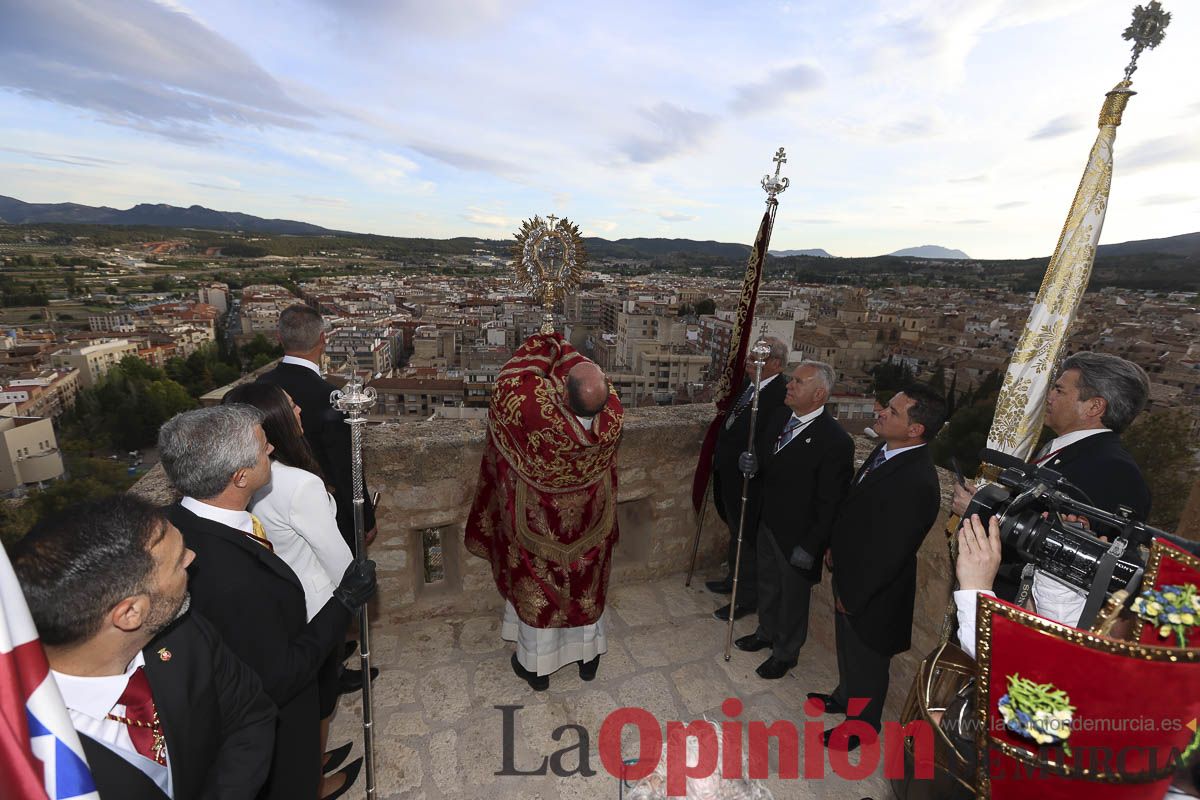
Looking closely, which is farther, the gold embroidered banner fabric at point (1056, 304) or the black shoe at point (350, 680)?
the black shoe at point (350, 680)

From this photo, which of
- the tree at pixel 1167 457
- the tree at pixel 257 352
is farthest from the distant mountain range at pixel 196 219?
the tree at pixel 1167 457

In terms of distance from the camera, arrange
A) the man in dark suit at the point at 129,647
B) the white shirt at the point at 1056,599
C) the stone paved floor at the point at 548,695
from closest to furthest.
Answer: the man in dark suit at the point at 129,647
the white shirt at the point at 1056,599
the stone paved floor at the point at 548,695

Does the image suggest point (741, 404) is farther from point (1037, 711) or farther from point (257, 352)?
point (257, 352)

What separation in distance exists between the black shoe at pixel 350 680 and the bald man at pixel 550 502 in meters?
0.78

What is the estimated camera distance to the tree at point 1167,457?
13033 millimetres

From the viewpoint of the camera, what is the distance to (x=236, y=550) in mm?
1512

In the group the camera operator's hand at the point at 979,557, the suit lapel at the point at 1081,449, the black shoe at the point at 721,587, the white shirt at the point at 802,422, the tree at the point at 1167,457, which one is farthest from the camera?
the tree at the point at 1167,457

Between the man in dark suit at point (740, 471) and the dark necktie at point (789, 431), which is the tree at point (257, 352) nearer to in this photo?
the man in dark suit at point (740, 471)

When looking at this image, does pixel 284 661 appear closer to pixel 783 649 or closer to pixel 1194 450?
pixel 783 649

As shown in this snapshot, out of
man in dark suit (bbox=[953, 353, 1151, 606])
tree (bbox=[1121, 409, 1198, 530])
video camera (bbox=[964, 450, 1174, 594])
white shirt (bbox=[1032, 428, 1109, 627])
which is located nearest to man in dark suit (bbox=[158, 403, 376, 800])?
video camera (bbox=[964, 450, 1174, 594])

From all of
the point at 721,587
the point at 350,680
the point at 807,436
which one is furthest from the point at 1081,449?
the point at 350,680

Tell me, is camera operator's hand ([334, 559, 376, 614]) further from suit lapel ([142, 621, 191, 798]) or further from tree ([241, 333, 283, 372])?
tree ([241, 333, 283, 372])

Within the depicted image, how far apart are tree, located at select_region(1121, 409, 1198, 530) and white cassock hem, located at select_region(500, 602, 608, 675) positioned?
16300 mm

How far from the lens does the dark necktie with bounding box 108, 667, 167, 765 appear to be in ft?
3.62
